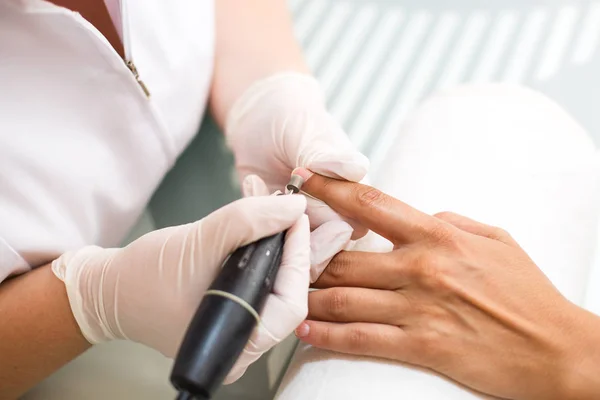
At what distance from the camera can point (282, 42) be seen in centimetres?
108

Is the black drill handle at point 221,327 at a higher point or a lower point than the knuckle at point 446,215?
lower

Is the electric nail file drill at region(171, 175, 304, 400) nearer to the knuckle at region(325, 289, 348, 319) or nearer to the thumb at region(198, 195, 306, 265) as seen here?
the thumb at region(198, 195, 306, 265)

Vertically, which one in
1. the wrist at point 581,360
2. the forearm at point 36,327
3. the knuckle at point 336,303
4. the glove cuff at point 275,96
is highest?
the glove cuff at point 275,96

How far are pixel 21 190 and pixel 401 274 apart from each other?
0.51 m

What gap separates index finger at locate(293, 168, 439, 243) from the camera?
745 millimetres

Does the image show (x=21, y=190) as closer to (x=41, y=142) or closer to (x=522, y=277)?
(x=41, y=142)

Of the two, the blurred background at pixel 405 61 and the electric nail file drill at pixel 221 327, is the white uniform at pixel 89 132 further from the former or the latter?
the electric nail file drill at pixel 221 327

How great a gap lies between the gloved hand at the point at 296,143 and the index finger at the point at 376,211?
0.05 ft

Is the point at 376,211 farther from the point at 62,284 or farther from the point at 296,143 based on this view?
the point at 62,284

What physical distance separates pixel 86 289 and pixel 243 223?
0.24 m

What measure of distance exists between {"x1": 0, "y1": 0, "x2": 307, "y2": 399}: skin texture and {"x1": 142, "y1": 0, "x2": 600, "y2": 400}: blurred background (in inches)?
6.3

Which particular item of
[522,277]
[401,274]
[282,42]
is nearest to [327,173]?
[401,274]

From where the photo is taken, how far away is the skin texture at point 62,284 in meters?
0.74

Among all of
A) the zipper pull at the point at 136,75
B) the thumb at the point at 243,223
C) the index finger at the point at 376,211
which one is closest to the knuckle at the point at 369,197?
the index finger at the point at 376,211
